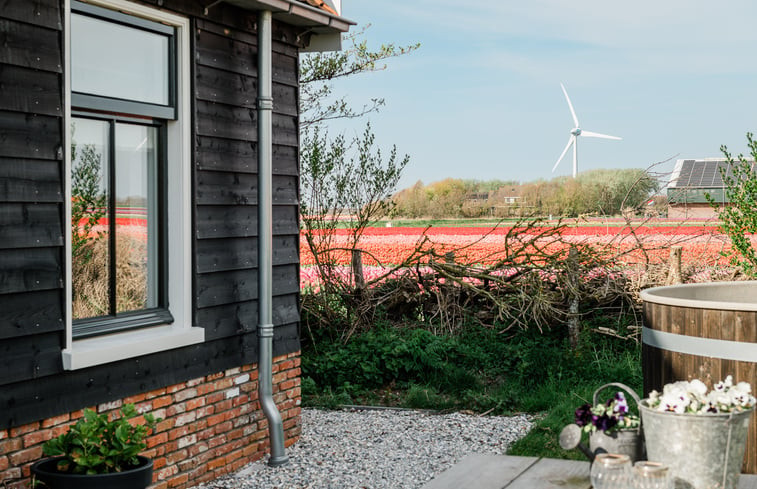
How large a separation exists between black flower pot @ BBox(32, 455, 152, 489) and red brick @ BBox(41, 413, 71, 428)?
0.60 ft

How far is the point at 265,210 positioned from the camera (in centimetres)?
552

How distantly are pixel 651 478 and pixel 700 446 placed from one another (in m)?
0.25

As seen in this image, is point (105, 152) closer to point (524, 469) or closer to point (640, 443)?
point (524, 469)

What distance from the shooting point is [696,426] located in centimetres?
230

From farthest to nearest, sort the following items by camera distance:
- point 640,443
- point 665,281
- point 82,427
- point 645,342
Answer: point 665,281 < point 645,342 < point 82,427 < point 640,443

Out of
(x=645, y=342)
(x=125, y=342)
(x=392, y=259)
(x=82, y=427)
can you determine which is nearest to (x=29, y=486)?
(x=82, y=427)

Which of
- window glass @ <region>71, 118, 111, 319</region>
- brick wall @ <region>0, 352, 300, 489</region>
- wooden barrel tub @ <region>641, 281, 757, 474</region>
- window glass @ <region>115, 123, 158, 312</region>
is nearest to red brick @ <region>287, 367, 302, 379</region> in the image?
brick wall @ <region>0, 352, 300, 489</region>

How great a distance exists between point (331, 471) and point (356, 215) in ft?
14.7

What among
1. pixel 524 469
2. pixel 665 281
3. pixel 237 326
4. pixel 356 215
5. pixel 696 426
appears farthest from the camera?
pixel 356 215

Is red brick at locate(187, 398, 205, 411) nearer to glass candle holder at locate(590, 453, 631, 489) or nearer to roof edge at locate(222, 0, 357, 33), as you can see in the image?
roof edge at locate(222, 0, 357, 33)

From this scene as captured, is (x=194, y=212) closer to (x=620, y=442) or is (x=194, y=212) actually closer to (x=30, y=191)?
(x=30, y=191)

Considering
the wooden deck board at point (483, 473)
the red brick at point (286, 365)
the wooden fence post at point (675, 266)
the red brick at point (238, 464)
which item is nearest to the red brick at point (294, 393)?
the red brick at point (286, 365)

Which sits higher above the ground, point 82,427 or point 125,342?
point 125,342

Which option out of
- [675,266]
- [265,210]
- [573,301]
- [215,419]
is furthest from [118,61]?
[675,266]
